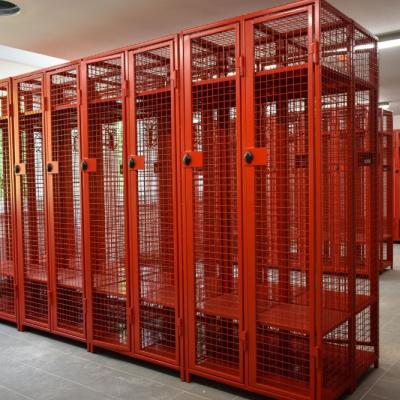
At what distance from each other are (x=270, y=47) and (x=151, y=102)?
1137 millimetres

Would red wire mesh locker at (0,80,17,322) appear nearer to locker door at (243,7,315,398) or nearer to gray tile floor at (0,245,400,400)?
gray tile floor at (0,245,400,400)

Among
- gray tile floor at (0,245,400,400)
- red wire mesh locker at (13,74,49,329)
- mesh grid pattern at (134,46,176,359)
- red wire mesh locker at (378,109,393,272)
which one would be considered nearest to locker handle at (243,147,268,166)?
mesh grid pattern at (134,46,176,359)

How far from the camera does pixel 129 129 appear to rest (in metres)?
3.83

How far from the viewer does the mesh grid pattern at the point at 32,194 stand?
15.6 ft

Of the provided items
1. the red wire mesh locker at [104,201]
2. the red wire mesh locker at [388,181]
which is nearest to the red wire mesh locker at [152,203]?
the red wire mesh locker at [104,201]

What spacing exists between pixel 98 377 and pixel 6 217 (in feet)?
7.32

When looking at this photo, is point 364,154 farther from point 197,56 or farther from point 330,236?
point 197,56

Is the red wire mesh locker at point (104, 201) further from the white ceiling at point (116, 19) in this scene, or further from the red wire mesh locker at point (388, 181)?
the red wire mesh locker at point (388, 181)

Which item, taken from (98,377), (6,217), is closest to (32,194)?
(6,217)

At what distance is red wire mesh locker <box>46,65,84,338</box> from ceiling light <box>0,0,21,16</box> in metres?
1.39

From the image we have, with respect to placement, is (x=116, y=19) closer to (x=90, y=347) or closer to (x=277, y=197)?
(x=277, y=197)

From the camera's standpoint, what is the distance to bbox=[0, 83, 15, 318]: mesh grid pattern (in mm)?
4996

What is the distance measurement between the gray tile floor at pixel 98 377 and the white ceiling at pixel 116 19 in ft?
11.7

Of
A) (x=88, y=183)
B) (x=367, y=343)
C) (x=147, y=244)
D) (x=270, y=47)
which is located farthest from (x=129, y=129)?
(x=367, y=343)
